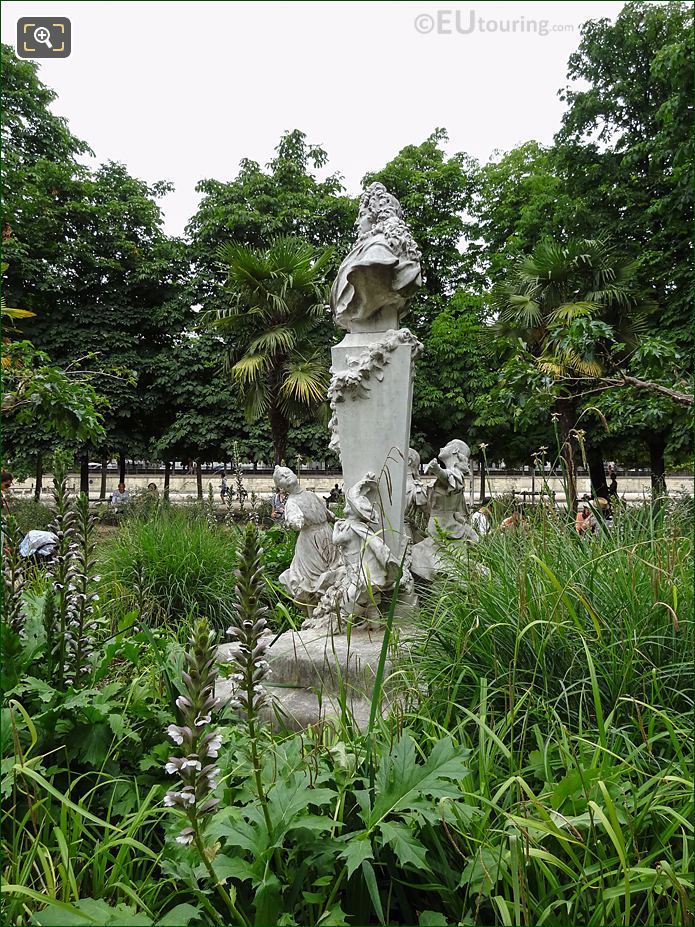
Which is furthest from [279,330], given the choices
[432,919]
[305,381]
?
[432,919]

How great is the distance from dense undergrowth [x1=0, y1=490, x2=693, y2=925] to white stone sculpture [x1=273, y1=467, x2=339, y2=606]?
6.53 ft

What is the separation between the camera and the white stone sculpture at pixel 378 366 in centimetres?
466

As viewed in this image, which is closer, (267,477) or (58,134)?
(58,134)

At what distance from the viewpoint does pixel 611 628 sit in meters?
2.55

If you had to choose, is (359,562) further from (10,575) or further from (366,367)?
(10,575)

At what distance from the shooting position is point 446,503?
514cm

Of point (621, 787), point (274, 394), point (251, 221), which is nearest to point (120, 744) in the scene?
point (621, 787)

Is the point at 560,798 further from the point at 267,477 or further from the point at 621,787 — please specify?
the point at 267,477

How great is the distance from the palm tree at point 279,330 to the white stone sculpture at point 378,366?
7456 mm

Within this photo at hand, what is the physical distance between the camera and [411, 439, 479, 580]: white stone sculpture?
491cm

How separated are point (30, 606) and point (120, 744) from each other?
1120mm

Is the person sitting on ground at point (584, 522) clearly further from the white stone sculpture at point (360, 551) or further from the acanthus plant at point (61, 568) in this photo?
the acanthus plant at point (61, 568)

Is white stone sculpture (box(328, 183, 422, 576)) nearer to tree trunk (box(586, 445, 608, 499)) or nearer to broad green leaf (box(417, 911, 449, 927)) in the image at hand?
broad green leaf (box(417, 911, 449, 927))

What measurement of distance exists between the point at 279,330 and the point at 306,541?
8829 millimetres
